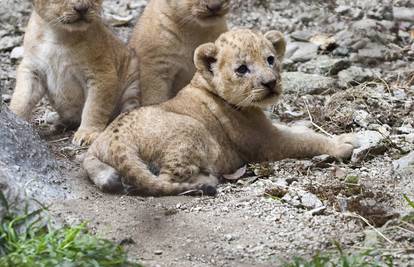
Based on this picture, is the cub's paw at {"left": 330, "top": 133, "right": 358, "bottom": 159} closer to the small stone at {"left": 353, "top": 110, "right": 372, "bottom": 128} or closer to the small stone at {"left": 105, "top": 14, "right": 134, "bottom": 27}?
the small stone at {"left": 353, "top": 110, "right": 372, "bottom": 128}

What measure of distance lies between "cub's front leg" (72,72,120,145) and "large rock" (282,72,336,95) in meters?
2.24

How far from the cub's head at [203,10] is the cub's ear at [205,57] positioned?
1177mm

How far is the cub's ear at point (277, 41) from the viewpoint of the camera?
30.2 feet

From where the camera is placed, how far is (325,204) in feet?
25.6

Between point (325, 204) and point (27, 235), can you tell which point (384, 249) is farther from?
point (27, 235)

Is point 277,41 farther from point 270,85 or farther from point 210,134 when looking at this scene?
point 210,134

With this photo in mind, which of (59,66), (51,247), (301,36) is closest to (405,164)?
(51,247)

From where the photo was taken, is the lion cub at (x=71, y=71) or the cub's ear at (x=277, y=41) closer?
the cub's ear at (x=277, y=41)

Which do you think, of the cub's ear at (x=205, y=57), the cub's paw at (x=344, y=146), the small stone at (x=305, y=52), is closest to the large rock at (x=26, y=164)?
the cub's ear at (x=205, y=57)

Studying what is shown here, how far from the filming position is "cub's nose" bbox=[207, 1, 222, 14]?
1012 cm

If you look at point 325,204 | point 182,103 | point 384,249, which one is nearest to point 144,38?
point 182,103

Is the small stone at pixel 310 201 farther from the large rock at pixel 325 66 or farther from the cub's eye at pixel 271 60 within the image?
the large rock at pixel 325 66

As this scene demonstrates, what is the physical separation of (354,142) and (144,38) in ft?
9.74

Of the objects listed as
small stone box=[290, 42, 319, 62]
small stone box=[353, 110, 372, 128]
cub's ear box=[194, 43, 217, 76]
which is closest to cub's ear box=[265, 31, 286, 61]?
cub's ear box=[194, 43, 217, 76]
